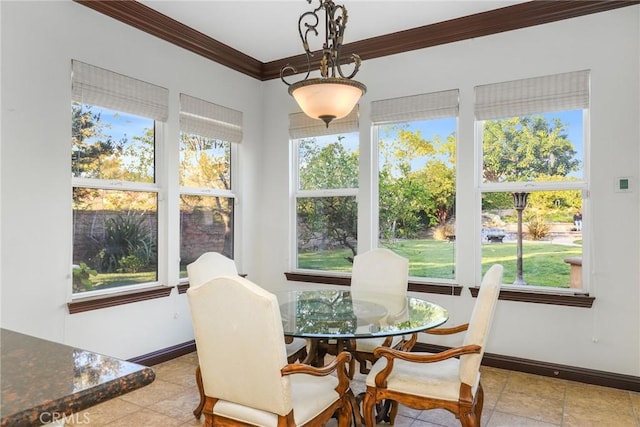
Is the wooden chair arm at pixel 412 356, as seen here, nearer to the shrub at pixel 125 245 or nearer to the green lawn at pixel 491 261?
the green lawn at pixel 491 261

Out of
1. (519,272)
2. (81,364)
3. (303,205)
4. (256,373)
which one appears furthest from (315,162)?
(81,364)

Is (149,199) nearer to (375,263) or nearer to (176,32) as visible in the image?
(176,32)

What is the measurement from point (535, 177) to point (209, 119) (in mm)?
2982

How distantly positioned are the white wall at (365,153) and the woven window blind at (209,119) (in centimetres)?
11

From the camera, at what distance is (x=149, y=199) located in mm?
3668

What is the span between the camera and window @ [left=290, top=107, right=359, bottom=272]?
4344 millimetres

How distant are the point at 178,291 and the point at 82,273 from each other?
0.86 meters

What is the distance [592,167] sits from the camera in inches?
128

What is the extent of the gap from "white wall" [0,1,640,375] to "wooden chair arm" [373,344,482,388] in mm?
1763

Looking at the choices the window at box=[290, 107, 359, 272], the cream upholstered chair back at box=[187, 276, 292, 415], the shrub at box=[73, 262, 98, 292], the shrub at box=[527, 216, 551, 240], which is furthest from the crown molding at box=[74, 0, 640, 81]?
the cream upholstered chair back at box=[187, 276, 292, 415]

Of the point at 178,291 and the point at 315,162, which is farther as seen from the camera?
the point at 315,162

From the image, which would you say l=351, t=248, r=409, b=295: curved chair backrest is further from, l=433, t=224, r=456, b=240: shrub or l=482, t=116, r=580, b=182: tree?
l=482, t=116, r=580, b=182: tree

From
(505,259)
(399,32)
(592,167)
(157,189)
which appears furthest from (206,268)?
(592,167)

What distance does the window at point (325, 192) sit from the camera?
4.34 m
